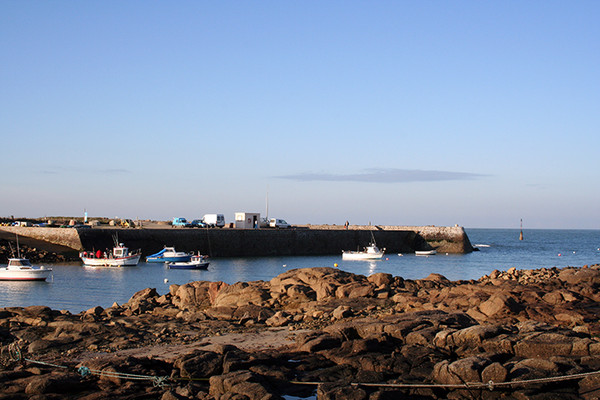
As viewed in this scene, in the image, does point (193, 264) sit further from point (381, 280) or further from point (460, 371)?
point (460, 371)

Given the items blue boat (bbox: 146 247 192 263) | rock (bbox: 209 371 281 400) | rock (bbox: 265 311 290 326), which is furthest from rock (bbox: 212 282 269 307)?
blue boat (bbox: 146 247 192 263)

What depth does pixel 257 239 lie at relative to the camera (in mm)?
69500

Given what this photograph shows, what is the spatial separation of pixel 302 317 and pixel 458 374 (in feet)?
30.0

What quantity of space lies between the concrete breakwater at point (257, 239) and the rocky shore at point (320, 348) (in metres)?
39.4

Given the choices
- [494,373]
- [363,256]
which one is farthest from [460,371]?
[363,256]

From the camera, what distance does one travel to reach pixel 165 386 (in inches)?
496

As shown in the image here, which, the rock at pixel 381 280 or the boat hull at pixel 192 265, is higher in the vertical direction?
the rock at pixel 381 280

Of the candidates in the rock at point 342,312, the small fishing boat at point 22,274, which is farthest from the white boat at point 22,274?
the rock at point 342,312

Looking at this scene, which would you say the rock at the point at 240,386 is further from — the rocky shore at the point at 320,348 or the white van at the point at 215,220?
the white van at the point at 215,220

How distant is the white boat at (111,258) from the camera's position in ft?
175

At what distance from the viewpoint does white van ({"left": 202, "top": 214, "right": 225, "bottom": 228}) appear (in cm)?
7906

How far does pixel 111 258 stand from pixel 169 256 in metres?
5.63

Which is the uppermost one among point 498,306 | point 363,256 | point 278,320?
point 498,306

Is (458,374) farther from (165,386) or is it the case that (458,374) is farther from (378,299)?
(378,299)
